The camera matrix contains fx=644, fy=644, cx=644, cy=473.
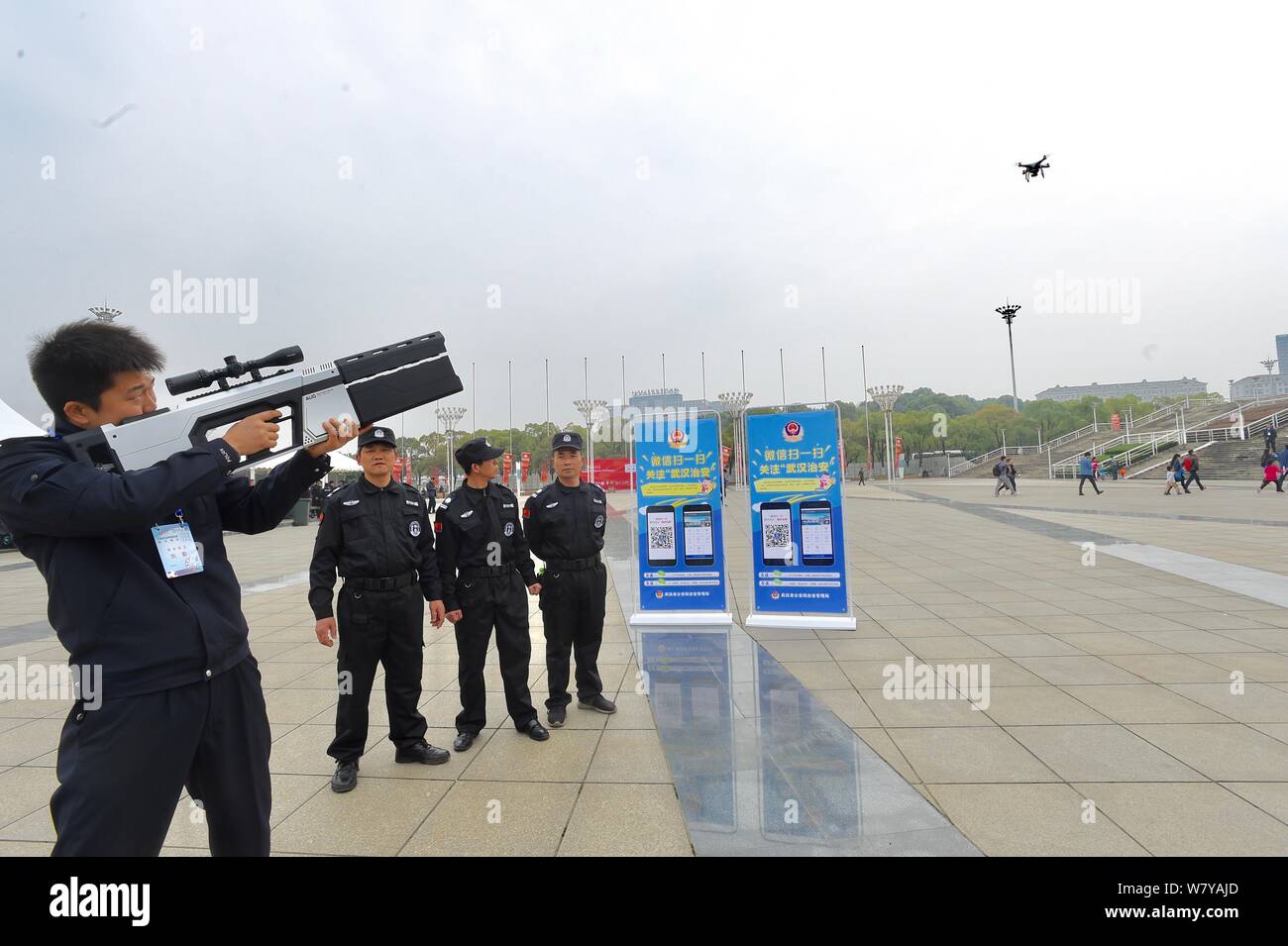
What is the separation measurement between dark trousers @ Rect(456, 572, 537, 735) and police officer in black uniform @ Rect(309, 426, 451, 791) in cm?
29

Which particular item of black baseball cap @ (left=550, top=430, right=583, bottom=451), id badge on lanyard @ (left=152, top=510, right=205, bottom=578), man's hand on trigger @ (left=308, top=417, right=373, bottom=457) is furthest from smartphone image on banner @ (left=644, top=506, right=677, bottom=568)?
id badge on lanyard @ (left=152, top=510, right=205, bottom=578)

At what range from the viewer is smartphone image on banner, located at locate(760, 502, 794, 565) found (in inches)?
259

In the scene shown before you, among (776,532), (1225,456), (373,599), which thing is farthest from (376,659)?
(1225,456)

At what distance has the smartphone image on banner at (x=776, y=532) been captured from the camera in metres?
6.57

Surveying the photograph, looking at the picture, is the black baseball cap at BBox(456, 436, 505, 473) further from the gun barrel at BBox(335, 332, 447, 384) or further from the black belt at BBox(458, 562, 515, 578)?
the gun barrel at BBox(335, 332, 447, 384)

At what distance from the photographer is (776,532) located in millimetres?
6625

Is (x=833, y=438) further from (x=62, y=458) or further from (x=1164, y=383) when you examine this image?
(x=1164, y=383)

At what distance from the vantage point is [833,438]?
642cm

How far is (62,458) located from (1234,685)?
6.27m

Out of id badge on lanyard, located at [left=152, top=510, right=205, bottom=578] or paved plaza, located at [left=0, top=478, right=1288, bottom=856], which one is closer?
id badge on lanyard, located at [left=152, top=510, right=205, bottom=578]

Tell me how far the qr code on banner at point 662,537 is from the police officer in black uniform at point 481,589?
294 cm

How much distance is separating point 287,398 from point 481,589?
220 cm

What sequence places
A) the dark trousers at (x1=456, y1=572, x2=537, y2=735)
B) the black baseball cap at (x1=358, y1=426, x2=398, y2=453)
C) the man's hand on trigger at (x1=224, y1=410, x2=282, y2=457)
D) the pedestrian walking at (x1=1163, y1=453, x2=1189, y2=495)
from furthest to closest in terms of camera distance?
the pedestrian walking at (x1=1163, y1=453, x2=1189, y2=495)
the dark trousers at (x1=456, y1=572, x2=537, y2=735)
the black baseball cap at (x1=358, y1=426, x2=398, y2=453)
the man's hand on trigger at (x1=224, y1=410, x2=282, y2=457)

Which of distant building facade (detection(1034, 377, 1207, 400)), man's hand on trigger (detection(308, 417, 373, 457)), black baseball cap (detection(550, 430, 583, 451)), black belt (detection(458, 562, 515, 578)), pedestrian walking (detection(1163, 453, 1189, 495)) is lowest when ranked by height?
pedestrian walking (detection(1163, 453, 1189, 495))
